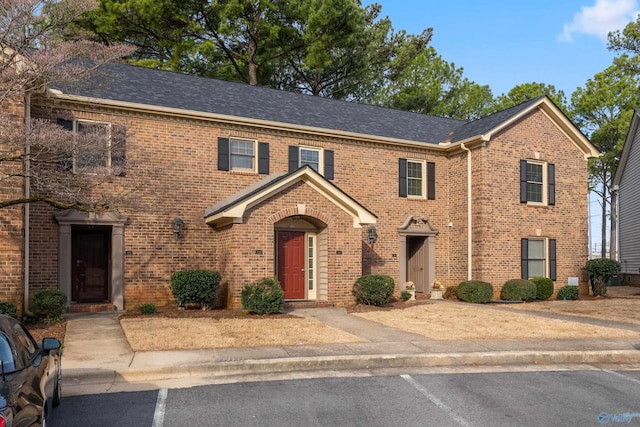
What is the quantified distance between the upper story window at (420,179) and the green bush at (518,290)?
13.5ft

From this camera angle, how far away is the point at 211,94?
59.8 feet

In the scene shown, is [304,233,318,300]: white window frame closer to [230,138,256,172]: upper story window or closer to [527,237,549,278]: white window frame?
[230,138,256,172]: upper story window

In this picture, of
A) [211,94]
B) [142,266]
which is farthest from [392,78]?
[142,266]

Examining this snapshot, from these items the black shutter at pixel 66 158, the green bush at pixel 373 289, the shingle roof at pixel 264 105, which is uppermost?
the shingle roof at pixel 264 105

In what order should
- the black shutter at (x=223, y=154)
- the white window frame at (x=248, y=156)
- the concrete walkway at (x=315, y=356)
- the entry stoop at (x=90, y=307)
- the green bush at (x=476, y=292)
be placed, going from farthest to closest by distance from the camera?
the green bush at (x=476, y=292) → the white window frame at (x=248, y=156) → the black shutter at (x=223, y=154) → the entry stoop at (x=90, y=307) → the concrete walkway at (x=315, y=356)

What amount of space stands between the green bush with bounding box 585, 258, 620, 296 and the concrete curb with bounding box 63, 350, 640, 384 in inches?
486

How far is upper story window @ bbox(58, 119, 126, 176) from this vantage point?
1154 centimetres

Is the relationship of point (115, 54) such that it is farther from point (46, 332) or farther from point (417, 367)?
point (417, 367)

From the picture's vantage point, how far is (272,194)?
15.3 meters

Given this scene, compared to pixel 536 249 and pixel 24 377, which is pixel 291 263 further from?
pixel 24 377

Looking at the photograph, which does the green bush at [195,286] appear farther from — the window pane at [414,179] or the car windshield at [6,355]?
the car windshield at [6,355]

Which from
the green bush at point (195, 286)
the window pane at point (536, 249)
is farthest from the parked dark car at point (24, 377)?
the window pane at point (536, 249)

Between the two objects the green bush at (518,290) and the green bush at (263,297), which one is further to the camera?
the green bush at (518,290)

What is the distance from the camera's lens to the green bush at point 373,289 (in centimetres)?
1579
